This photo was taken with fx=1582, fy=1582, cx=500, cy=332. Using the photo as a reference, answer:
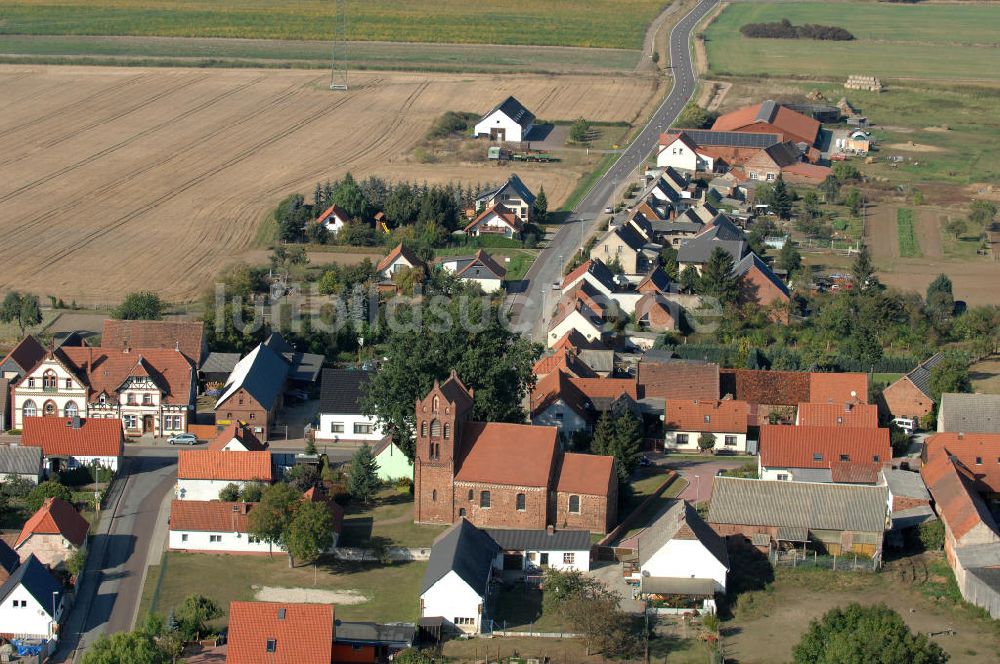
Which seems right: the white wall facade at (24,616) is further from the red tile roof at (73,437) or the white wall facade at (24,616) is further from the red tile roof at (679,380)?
the red tile roof at (679,380)

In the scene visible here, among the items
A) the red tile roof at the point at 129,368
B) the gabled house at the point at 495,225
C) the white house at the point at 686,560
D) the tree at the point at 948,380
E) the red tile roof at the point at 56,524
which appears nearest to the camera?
the white house at the point at 686,560

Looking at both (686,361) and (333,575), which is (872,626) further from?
(686,361)

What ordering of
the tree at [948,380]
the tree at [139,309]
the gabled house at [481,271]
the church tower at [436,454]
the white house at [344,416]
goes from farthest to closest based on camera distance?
→ the gabled house at [481,271]
the tree at [139,309]
the tree at [948,380]
the white house at [344,416]
the church tower at [436,454]

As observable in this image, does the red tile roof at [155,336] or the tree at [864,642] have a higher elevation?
the red tile roof at [155,336]

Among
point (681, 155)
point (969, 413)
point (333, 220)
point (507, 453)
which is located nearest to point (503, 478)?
point (507, 453)

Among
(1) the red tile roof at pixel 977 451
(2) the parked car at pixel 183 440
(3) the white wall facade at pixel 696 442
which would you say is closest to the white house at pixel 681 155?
(3) the white wall facade at pixel 696 442

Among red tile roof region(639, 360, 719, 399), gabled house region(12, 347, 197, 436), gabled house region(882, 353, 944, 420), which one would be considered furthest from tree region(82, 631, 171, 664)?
gabled house region(882, 353, 944, 420)
